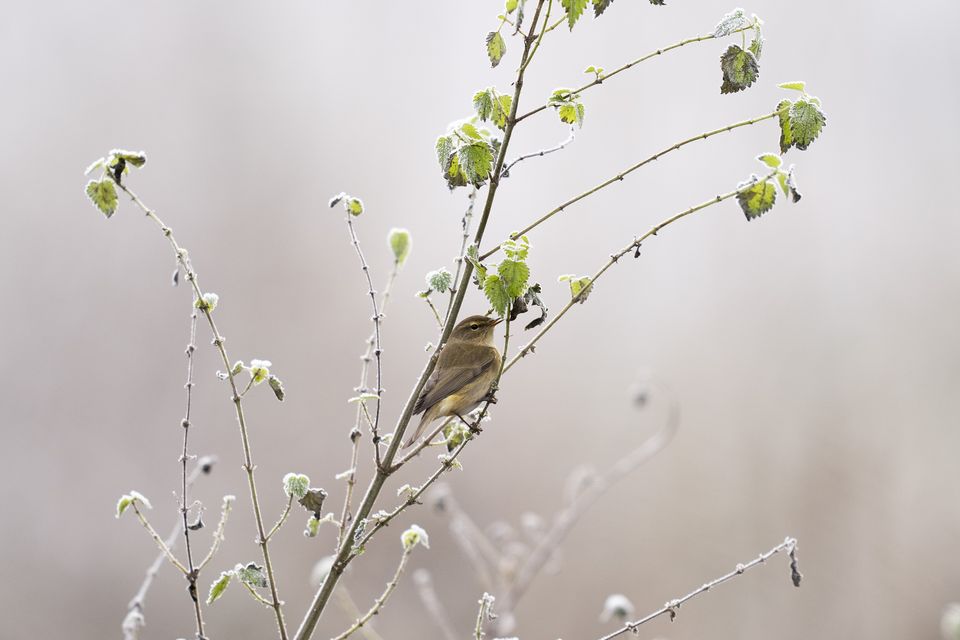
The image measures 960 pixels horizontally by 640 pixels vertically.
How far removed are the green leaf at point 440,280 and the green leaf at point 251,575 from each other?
0.38 meters

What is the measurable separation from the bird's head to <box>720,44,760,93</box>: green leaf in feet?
2.49

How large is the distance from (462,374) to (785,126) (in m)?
0.74

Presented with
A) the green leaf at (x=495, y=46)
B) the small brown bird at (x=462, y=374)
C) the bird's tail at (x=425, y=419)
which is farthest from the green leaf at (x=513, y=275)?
the bird's tail at (x=425, y=419)

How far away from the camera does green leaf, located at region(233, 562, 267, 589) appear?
0.91 m

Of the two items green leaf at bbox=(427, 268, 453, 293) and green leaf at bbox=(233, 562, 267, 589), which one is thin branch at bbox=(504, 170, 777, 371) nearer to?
green leaf at bbox=(427, 268, 453, 293)

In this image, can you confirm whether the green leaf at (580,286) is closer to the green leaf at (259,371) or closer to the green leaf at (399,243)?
→ the green leaf at (399,243)

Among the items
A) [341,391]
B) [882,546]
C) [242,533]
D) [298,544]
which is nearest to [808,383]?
[882,546]

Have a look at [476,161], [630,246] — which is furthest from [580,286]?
[476,161]

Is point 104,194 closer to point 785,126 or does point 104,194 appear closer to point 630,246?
point 630,246

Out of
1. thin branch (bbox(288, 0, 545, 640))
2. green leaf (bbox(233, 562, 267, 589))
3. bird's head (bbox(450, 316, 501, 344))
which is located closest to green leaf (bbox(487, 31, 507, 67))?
thin branch (bbox(288, 0, 545, 640))

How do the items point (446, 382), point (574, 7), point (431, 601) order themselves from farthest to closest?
point (431, 601) < point (446, 382) < point (574, 7)

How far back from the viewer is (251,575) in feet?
3.03

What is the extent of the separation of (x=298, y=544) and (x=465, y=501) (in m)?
0.72

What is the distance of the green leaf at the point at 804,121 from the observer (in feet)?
3.08
